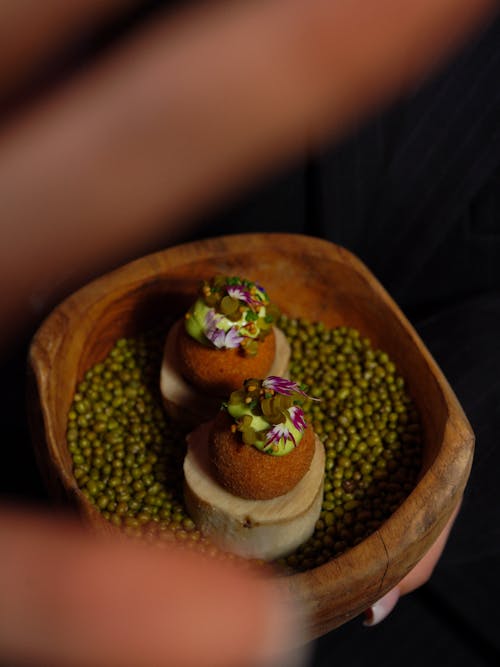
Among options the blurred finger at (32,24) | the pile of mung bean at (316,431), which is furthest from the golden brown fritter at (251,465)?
the blurred finger at (32,24)

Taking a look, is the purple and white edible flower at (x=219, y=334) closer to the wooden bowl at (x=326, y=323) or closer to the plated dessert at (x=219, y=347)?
the plated dessert at (x=219, y=347)

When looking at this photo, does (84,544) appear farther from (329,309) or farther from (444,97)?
(444,97)

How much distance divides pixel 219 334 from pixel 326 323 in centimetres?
32

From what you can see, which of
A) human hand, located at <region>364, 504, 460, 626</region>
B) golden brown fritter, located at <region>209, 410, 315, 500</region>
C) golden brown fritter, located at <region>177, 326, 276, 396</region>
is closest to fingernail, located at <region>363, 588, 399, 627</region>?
human hand, located at <region>364, 504, 460, 626</region>

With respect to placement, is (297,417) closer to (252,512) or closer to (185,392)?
(252,512)

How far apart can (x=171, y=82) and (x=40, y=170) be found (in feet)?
0.46

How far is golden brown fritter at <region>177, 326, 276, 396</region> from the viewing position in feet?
3.82

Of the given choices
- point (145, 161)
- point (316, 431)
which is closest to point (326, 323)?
point (316, 431)

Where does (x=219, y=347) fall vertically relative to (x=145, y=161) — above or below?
below

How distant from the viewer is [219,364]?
45.9 inches

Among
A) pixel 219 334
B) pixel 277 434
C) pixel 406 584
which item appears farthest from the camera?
pixel 406 584

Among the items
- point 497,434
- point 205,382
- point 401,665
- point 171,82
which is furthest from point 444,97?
point 401,665

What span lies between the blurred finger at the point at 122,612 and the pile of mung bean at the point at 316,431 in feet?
0.70

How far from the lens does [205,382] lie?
119 cm
